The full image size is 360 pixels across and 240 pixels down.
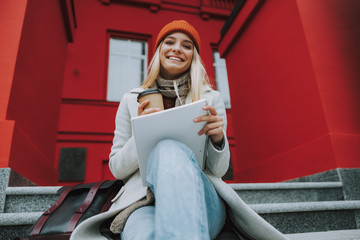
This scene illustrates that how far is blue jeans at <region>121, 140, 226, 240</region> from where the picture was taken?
607mm

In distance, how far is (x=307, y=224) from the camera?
1.53m

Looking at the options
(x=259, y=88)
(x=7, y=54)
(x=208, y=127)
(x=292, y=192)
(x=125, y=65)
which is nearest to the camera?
(x=208, y=127)

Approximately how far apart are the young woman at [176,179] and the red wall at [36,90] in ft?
3.22

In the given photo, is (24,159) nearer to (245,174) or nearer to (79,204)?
(79,204)

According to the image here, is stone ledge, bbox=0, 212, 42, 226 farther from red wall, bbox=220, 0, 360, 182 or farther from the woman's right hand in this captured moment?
red wall, bbox=220, 0, 360, 182

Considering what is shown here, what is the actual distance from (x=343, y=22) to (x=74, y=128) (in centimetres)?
395

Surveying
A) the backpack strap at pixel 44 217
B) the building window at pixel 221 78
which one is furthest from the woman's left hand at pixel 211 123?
the building window at pixel 221 78

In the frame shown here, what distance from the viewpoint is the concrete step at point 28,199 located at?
1.46m

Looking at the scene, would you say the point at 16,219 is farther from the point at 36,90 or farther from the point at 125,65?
the point at 125,65

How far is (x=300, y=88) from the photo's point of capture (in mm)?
2236

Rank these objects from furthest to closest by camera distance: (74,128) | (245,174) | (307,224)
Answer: (74,128)
(245,174)
(307,224)

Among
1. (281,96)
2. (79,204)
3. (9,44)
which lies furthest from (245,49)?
(79,204)

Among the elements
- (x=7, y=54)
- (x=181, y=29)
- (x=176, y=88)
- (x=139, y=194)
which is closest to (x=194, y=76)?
(x=176, y=88)

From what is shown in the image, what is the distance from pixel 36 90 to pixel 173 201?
2027 millimetres
